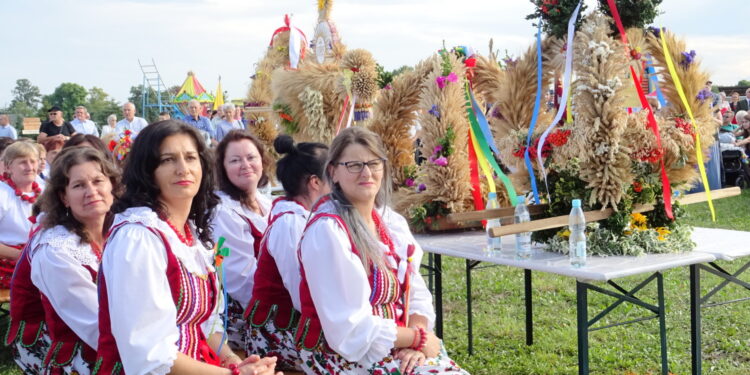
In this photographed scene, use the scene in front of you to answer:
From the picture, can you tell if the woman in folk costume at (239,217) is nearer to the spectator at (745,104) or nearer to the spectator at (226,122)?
the spectator at (226,122)

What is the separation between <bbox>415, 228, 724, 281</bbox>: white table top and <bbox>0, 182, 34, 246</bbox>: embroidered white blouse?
260cm

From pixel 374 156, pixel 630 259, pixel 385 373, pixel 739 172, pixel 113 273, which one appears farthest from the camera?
pixel 739 172

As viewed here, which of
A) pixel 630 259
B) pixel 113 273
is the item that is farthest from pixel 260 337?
pixel 630 259

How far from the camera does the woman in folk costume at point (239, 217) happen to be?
328 cm

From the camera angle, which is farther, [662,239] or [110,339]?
[662,239]

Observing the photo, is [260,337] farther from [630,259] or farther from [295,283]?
[630,259]

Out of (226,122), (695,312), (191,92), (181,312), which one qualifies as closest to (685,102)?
(695,312)

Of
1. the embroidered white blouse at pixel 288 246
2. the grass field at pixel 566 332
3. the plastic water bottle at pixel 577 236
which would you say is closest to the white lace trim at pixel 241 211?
the embroidered white blouse at pixel 288 246

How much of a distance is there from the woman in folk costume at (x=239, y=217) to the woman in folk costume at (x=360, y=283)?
2.87ft

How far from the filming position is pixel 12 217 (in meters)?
4.37

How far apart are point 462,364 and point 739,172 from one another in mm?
8881

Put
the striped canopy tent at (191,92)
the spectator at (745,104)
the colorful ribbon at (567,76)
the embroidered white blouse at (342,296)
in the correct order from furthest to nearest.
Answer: the striped canopy tent at (191,92), the spectator at (745,104), the colorful ribbon at (567,76), the embroidered white blouse at (342,296)

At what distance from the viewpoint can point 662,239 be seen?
3.38m

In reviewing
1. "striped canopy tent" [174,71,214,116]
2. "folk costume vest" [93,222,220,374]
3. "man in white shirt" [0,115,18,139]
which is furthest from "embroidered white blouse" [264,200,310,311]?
"striped canopy tent" [174,71,214,116]
